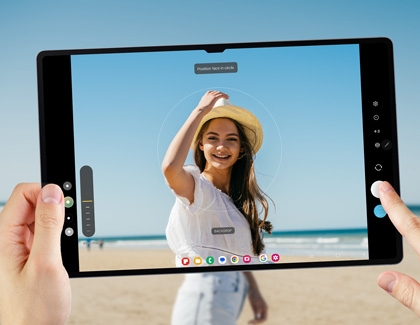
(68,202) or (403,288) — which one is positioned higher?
(68,202)

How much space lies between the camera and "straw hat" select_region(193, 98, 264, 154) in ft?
3.47

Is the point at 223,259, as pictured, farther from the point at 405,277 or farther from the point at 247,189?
the point at 405,277

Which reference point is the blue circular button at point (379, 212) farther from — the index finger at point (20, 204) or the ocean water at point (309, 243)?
the index finger at point (20, 204)

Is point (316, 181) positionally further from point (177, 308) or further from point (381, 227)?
point (177, 308)

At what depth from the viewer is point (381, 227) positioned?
3.44ft

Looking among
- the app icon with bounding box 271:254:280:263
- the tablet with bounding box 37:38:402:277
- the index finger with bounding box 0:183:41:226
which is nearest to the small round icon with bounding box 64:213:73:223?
the tablet with bounding box 37:38:402:277

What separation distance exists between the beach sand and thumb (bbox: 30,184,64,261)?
2792 millimetres

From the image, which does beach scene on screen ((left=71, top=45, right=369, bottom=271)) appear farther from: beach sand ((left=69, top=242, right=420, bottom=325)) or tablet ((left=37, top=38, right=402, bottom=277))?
beach sand ((left=69, top=242, right=420, bottom=325))

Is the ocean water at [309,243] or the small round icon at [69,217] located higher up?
the small round icon at [69,217]

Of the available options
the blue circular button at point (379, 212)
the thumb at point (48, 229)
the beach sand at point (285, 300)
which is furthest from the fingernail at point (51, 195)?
the beach sand at point (285, 300)

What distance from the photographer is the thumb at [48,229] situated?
750mm

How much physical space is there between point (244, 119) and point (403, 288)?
0.46m

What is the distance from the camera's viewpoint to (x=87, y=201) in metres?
1.05

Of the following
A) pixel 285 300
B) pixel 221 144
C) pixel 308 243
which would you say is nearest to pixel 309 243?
pixel 308 243
